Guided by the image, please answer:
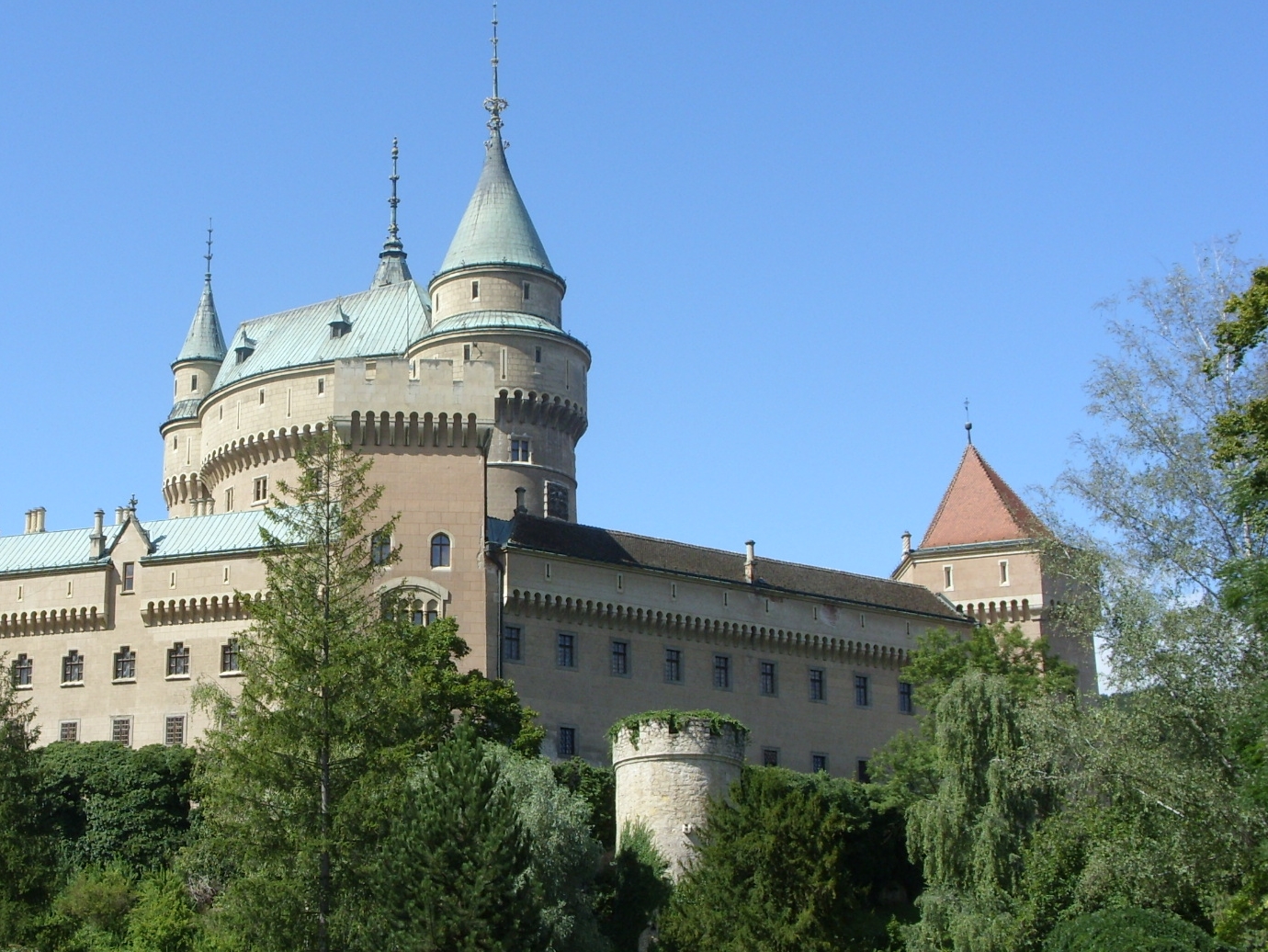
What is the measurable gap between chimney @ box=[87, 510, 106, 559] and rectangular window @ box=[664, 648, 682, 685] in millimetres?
17129

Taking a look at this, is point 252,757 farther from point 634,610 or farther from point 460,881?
point 634,610

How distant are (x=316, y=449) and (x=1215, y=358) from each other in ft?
53.2

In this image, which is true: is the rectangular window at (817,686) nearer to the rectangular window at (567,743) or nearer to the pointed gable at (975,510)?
the pointed gable at (975,510)

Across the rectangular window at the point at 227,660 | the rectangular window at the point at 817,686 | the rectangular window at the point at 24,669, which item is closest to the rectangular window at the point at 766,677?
the rectangular window at the point at 817,686

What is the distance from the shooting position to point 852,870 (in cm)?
4966

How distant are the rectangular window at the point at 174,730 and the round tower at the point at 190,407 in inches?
702

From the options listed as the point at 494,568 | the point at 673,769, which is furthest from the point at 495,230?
the point at 673,769

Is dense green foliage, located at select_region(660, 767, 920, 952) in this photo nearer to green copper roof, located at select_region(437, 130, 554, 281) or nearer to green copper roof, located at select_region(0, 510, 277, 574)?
green copper roof, located at select_region(0, 510, 277, 574)

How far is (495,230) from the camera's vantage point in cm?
6712

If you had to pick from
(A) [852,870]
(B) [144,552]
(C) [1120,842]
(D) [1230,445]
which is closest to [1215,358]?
(D) [1230,445]

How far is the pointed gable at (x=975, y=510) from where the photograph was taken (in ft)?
220

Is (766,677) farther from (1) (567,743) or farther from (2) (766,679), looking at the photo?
(1) (567,743)

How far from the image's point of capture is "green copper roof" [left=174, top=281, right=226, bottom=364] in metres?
78.7

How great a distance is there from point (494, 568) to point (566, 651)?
3.49 meters
